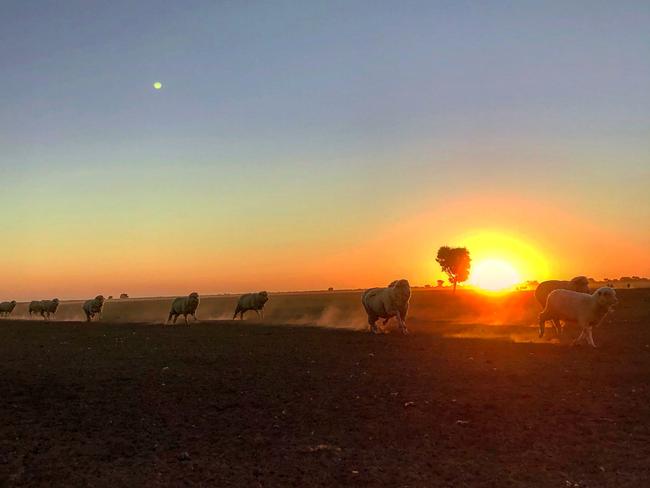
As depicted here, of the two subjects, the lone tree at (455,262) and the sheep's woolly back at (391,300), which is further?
the lone tree at (455,262)

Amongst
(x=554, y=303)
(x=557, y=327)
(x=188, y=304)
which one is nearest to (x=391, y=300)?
(x=557, y=327)

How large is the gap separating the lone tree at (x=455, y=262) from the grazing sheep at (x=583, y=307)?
79547mm

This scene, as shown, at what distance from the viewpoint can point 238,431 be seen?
377 inches

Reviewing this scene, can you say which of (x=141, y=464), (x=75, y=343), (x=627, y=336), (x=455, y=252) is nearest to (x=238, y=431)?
(x=141, y=464)

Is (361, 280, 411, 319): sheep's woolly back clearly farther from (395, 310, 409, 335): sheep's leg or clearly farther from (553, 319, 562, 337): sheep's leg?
(553, 319, 562, 337): sheep's leg

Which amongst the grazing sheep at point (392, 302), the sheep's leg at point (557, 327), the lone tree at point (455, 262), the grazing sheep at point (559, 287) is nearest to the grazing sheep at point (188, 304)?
the grazing sheep at point (392, 302)

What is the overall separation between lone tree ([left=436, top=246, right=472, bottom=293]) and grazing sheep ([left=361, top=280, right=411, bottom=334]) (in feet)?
245

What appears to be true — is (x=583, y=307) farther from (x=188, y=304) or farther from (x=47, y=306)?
(x=47, y=306)

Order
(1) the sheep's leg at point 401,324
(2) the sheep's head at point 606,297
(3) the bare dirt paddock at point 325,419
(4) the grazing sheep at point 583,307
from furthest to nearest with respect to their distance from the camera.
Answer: (1) the sheep's leg at point 401,324 → (4) the grazing sheep at point 583,307 → (2) the sheep's head at point 606,297 → (3) the bare dirt paddock at point 325,419

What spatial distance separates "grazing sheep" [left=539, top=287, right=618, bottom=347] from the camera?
20.2m

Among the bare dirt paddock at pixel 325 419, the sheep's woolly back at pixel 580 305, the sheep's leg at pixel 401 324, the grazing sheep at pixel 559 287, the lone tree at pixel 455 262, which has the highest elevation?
the lone tree at pixel 455 262

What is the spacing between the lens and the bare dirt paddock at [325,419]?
7.77 metres

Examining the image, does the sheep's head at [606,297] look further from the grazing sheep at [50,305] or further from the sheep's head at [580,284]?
the grazing sheep at [50,305]

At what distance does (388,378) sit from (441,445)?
4.85 m
